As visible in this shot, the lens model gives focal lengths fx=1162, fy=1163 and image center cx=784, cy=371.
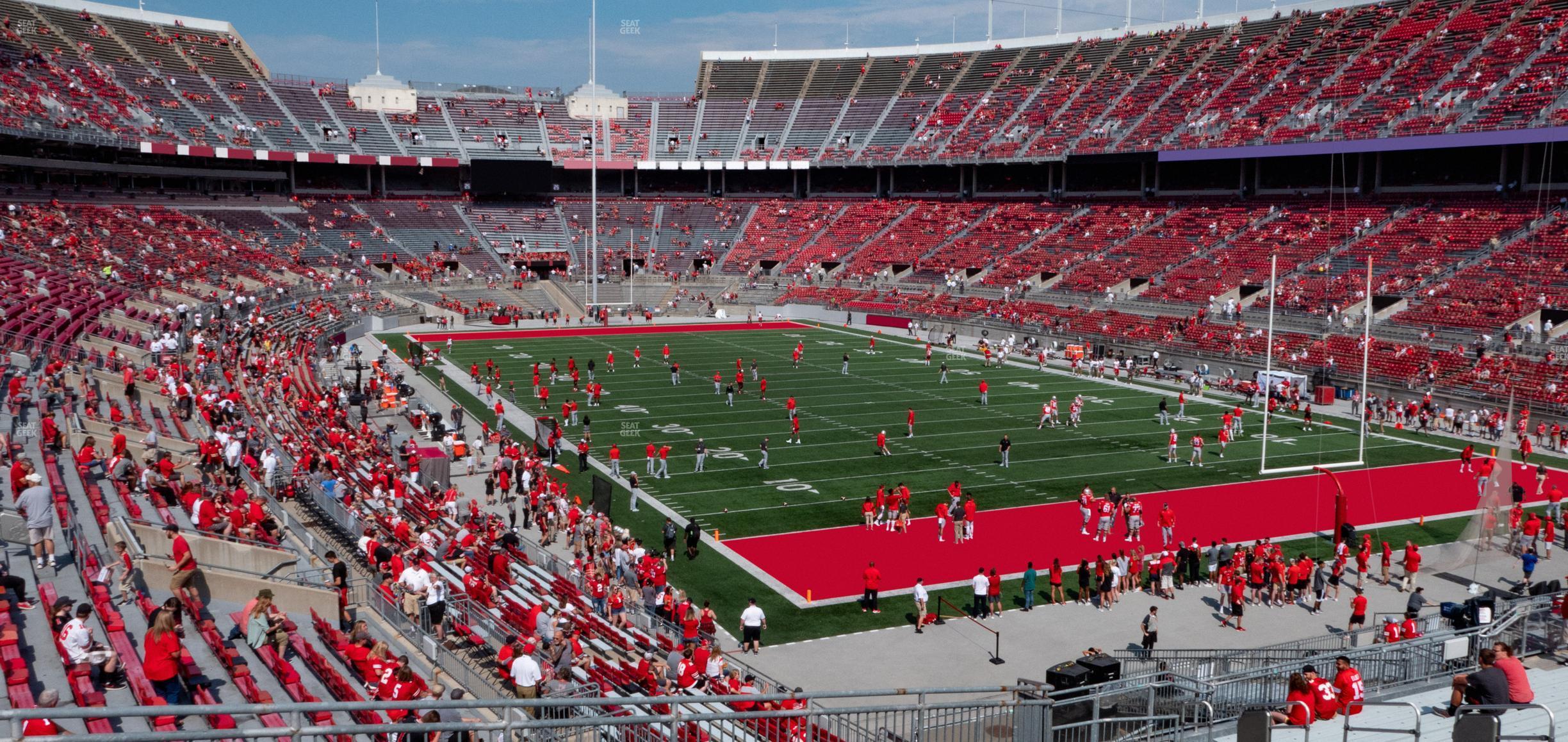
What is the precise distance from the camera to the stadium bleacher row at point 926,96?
49344 millimetres

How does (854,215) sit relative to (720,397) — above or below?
above

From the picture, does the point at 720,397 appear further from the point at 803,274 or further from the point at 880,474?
the point at 803,274

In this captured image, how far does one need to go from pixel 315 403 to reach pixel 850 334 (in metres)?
30.3

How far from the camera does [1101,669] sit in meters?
11.4

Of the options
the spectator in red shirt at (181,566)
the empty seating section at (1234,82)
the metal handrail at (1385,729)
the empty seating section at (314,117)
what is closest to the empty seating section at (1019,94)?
the empty seating section at (1234,82)

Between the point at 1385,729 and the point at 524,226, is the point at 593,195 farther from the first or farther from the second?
the point at 1385,729

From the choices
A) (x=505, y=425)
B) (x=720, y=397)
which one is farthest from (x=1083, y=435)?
(x=505, y=425)

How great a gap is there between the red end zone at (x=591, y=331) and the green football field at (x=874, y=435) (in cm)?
539

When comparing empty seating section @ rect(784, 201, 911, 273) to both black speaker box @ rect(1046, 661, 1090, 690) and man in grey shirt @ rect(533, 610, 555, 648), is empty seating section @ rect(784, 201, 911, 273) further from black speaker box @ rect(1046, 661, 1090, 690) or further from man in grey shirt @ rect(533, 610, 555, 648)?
black speaker box @ rect(1046, 661, 1090, 690)

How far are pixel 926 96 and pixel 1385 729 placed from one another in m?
71.2

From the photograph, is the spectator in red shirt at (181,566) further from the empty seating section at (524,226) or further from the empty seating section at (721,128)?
the empty seating section at (721,128)

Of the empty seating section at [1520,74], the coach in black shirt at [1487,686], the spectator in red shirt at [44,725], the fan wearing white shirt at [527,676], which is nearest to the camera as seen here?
the spectator in red shirt at [44,725]

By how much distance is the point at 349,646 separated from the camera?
11445mm

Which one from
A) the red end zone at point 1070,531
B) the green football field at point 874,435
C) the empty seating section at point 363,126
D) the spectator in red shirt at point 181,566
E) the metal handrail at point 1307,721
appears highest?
the empty seating section at point 363,126
